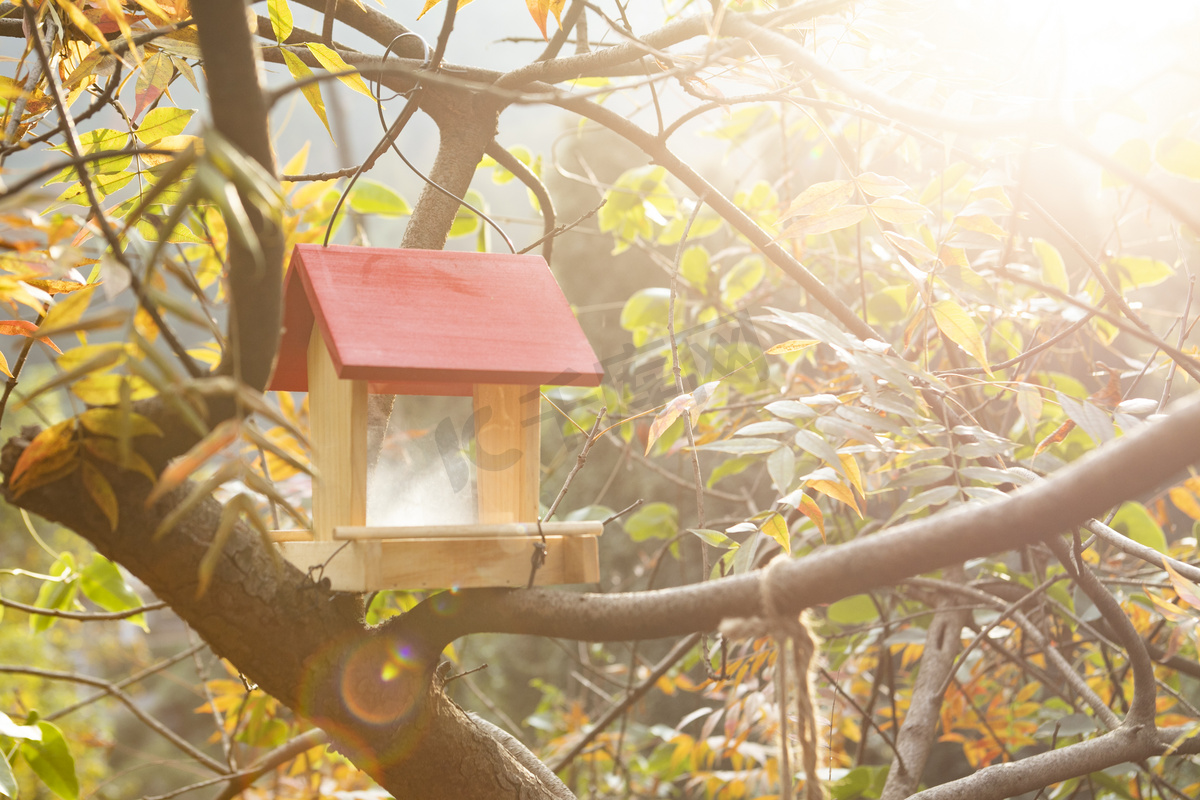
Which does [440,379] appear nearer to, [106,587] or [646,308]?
[106,587]

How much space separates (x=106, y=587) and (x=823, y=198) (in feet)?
3.04

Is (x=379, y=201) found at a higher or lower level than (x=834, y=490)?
higher

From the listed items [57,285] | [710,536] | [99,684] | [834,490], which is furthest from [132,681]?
[834,490]

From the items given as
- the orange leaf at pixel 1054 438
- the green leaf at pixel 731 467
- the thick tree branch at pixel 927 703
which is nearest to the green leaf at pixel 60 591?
the green leaf at pixel 731 467

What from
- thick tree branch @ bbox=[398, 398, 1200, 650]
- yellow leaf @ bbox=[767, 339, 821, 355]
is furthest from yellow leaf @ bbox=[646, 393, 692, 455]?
thick tree branch @ bbox=[398, 398, 1200, 650]

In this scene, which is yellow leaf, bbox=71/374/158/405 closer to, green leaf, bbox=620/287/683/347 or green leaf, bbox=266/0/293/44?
green leaf, bbox=266/0/293/44

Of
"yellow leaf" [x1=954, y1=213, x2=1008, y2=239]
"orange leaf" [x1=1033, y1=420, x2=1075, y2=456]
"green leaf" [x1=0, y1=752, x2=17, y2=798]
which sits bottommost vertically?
"green leaf" [x1=0, y1=752, x2=17, y2=798]

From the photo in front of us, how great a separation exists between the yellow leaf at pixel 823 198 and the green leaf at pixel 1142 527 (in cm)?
68

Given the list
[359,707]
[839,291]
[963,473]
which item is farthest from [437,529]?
[839,291]

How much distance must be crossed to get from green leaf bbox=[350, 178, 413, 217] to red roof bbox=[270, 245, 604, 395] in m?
0.46

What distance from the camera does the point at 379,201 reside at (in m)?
1.13

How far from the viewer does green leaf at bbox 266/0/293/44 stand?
70 centimetres

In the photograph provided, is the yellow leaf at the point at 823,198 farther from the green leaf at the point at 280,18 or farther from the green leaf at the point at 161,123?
the green leaf at the point at 161,123

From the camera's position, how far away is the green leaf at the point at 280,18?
697mm
